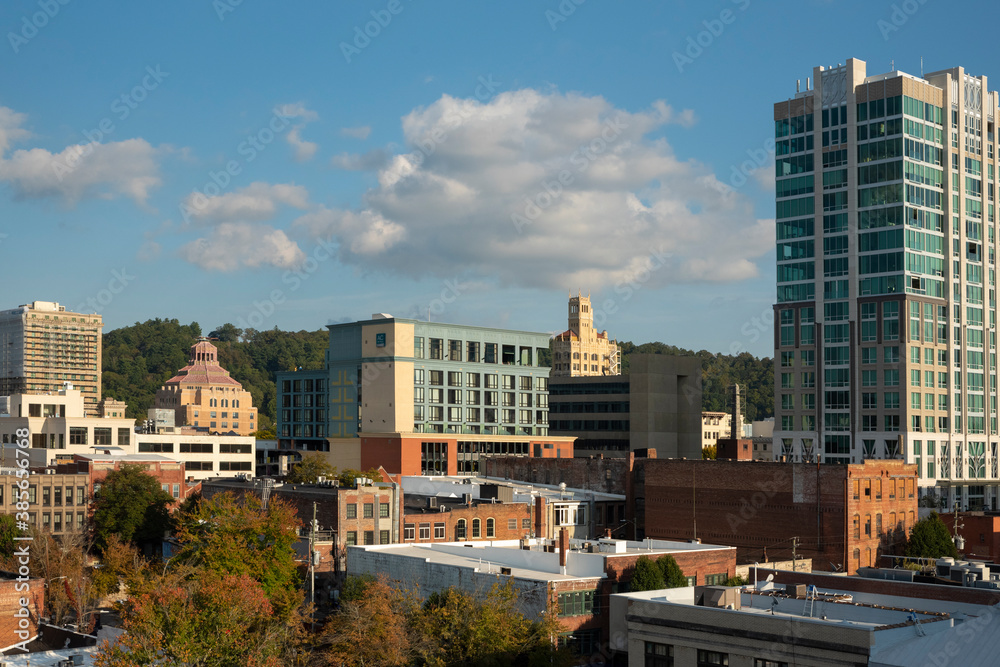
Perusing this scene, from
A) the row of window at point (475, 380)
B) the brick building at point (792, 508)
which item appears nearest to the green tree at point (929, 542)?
the brick building at point (792, 508)

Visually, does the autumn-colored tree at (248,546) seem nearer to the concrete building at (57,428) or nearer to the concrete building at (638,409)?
the concrete building at (57,428)

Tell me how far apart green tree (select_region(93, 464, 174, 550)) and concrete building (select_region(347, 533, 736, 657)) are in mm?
44501

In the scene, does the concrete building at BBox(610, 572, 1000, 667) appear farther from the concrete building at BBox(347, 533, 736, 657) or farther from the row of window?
the row of window

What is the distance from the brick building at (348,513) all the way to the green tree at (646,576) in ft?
88.0

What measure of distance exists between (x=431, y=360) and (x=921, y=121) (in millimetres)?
69264

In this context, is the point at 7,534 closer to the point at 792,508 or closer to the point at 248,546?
the point at 248,546

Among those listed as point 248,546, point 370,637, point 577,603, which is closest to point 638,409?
point 248,546

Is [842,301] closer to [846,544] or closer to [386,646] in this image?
Result: [846,544]

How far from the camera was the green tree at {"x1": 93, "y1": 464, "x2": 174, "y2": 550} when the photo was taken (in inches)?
4434

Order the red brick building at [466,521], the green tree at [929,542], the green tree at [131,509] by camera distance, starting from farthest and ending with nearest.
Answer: the green tree at [131,509] < the green tree at [929,542] < the red brick building at [466,521]

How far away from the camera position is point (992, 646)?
148ft

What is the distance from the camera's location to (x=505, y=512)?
315 ft

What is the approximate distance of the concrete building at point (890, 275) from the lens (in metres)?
122

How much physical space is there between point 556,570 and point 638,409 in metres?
110
